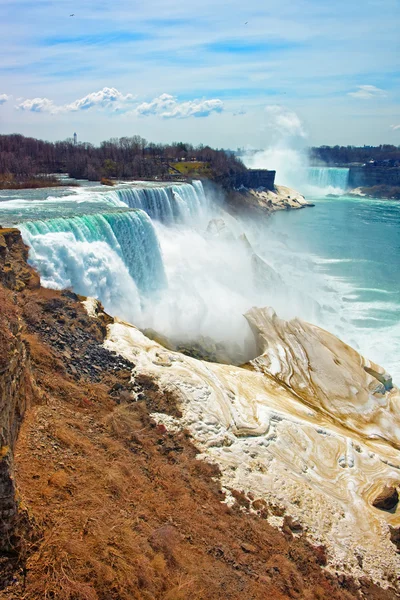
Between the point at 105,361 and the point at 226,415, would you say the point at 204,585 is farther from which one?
the point at 105,361

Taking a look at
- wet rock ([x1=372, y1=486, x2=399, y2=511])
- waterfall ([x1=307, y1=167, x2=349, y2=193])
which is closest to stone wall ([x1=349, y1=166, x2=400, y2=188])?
waterfall ([x1=307, y1=167, x2=349, y2=193])

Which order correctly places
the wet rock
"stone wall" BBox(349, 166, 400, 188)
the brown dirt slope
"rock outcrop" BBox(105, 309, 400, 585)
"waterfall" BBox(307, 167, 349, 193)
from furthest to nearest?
"waterfall" BBox(307, 167, 349, 193), "stone wall" BBox(349, 166, 400, 188), the wet rock, "rock outcrop" BBox(105, 309, 400, 585), the brown dirt slope

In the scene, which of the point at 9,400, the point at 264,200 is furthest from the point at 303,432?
the point at 264,200

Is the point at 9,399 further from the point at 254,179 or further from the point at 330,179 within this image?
the point at 330,179

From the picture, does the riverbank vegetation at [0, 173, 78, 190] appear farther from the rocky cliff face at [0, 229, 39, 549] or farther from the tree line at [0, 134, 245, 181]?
the rocky cliff face at [0, 229, 39, 549]

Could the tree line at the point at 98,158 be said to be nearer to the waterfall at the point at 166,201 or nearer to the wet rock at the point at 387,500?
the waterfall at the point at 166,201

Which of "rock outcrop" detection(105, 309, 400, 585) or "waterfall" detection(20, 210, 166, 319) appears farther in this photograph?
"waterfall" detection(20, 210, 166, 319)

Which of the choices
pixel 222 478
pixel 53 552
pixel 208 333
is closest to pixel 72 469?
pixel 53 552
